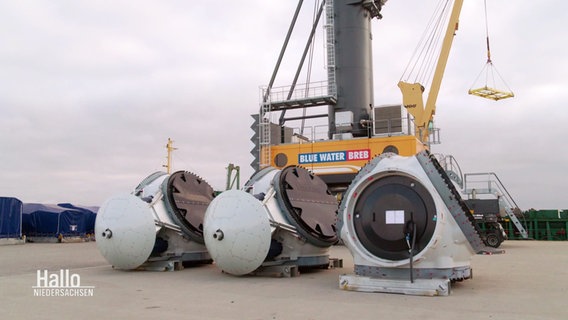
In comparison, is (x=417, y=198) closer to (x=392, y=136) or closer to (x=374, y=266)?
(x=374, y=266)

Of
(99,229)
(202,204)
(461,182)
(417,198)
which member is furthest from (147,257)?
(461,182)

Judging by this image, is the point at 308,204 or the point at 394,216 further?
the point at 308,204

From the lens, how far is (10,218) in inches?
1055

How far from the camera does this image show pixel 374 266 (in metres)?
8.33

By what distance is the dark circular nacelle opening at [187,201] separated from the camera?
484 inches

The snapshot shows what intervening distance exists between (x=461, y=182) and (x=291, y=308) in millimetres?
16358

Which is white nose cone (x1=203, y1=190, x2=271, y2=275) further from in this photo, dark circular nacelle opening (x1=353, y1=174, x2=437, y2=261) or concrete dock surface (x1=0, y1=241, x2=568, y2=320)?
dark circular nacelle opening (x1=353, y1=174, x2=437, y2=261)

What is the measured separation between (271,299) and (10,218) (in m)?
24.2

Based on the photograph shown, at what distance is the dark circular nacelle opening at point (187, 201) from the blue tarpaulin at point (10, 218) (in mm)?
17940

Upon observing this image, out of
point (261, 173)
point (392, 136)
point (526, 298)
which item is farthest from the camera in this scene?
point (392, 136)

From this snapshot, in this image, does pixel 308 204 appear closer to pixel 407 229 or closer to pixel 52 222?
pixel 407 229

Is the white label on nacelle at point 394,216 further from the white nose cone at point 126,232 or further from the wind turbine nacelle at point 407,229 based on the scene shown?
the white nose cone at point 126,232

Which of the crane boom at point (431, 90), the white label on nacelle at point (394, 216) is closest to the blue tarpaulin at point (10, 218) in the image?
the crane boom at point (431, 90)

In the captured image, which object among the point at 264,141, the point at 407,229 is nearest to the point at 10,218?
the point at 264,141
